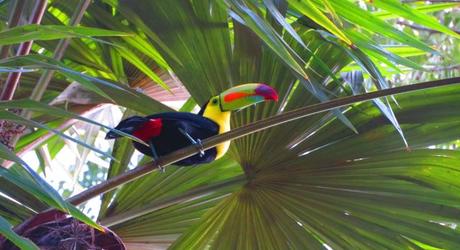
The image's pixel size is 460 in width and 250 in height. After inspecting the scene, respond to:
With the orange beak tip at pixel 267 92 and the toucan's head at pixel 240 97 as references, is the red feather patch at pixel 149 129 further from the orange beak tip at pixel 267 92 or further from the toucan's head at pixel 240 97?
the orange beak tip at pixel 267 92

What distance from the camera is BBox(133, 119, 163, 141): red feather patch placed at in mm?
1977

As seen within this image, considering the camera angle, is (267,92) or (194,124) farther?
(194,124)

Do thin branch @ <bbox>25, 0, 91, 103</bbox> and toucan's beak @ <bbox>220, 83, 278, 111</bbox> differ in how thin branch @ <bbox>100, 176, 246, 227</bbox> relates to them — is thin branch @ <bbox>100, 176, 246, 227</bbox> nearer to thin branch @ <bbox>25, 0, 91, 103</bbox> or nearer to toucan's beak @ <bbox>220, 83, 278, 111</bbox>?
toucan's beak @ <bbox>220, 83, 278, 111</bbox>

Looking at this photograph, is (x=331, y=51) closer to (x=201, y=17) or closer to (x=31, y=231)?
(x=201, y=17)

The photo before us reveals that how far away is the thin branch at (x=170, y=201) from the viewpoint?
6.18 feet

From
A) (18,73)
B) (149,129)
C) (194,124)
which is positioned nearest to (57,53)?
(18,73)

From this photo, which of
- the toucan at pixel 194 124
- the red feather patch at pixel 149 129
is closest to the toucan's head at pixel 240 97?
the toucan at pixel 194 124

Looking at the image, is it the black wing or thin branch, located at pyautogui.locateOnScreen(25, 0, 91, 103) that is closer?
thin branch, located at pyautogui.locateOnScreen(25, 0, 91, 103)

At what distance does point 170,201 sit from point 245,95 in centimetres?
35

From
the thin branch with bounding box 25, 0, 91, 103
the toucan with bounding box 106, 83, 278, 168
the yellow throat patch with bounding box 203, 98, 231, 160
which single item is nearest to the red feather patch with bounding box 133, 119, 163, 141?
the toucan with bounding box 106, 83, 278, 168

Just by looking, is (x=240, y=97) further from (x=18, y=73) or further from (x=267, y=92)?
(x=18, y=73)

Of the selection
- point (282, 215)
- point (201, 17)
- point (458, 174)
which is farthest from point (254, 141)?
point (458, 174)

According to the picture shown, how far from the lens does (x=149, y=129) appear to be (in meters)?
2.00

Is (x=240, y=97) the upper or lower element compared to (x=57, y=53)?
lower
